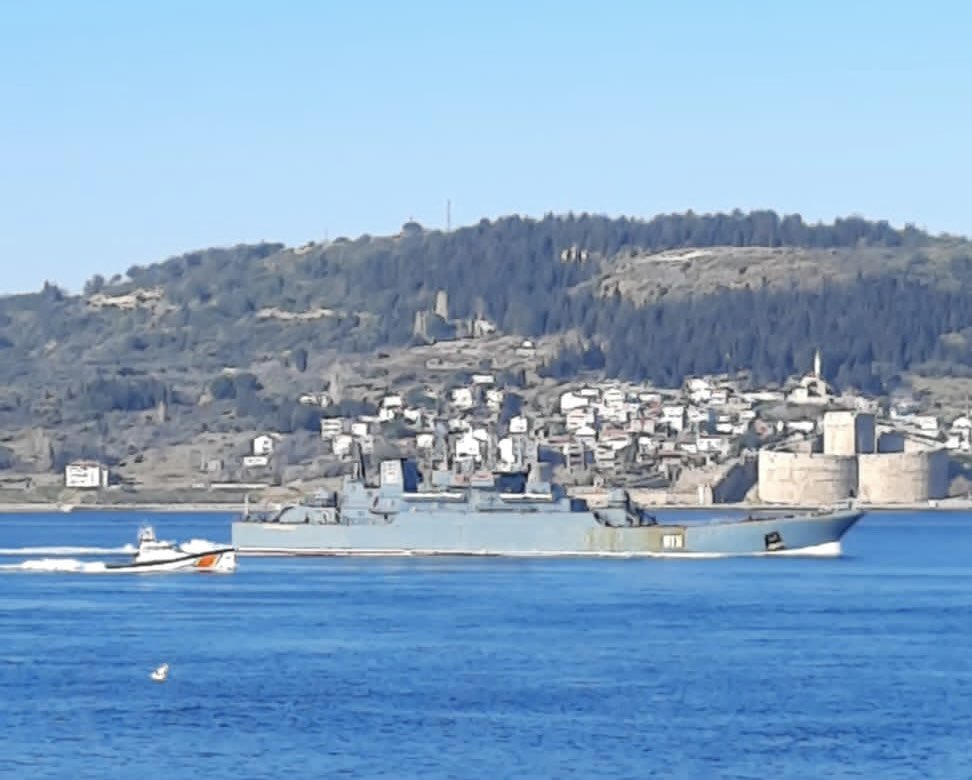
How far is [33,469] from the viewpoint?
196 meters

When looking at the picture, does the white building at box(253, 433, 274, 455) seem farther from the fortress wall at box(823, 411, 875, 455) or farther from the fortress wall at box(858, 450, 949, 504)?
the fortress wall at box(858, 450, 949, 504)

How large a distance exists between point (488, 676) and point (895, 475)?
4700 inches

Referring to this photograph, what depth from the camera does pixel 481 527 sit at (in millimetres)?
86625

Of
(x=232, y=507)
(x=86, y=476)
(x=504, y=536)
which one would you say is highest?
(x=504, y=536)

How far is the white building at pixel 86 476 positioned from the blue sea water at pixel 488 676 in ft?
333

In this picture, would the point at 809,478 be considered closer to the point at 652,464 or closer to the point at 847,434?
the point at 847,434

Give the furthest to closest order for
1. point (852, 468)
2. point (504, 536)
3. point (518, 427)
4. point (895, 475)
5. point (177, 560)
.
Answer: point (518, 427) → point (895, 475) → point (852, 468) → point (504, 536) → point (177, 560)

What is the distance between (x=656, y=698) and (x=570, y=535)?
1651 inches

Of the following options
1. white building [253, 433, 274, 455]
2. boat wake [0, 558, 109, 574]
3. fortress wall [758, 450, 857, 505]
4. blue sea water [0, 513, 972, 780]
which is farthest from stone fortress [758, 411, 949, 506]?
blue sea water [0, 513, 972, 780]

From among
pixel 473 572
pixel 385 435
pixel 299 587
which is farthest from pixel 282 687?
pixel 385 435

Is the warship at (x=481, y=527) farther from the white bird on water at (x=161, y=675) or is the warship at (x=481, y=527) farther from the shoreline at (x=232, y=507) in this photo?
the shoreline at (x=232, y=507)

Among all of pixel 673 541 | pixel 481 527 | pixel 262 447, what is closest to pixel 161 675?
pixel 481 527

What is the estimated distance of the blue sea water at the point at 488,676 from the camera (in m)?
38.3

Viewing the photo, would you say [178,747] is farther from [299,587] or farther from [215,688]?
[299,587]
